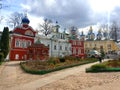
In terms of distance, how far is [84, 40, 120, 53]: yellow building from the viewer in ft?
243

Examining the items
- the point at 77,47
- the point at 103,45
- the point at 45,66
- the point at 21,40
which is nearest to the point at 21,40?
the point at 21,40

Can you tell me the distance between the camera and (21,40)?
43.9m

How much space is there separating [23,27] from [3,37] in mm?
7771

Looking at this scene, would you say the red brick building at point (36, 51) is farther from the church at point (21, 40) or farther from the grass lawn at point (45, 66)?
the grass lawn at point (45, 66)

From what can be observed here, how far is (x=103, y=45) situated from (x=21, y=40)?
41.3 m

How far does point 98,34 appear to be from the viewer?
81.9 m

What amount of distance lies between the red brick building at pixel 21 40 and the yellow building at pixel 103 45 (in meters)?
36.4

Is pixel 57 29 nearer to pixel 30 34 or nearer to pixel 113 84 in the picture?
pixel 30 34

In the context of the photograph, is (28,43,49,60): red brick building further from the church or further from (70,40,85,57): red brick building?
(70,40,85,57): red brick building

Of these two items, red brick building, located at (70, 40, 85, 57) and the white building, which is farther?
red brick building, located at (70, 40, 85, 57)

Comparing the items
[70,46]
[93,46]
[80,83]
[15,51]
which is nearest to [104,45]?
[93,46]

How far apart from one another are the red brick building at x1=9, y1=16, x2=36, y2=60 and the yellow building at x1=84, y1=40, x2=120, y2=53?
3636 cm

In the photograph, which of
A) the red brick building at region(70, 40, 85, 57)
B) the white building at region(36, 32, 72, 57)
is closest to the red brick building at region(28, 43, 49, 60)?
the white building at region(36, 32, 72, 57)

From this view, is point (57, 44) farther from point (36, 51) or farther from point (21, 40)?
point (36, 51)
